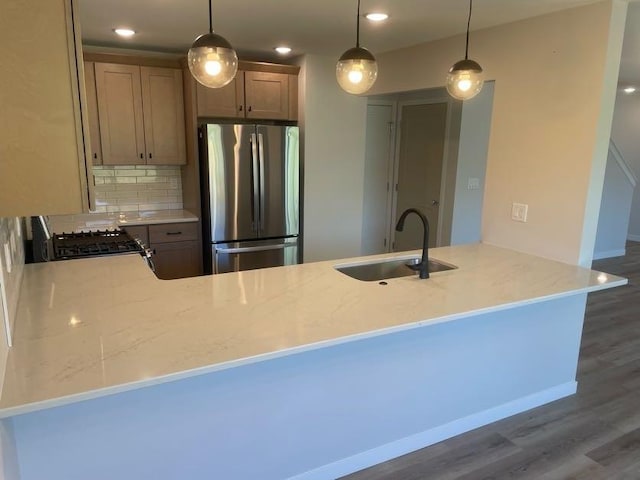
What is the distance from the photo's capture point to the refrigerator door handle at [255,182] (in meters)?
4.19

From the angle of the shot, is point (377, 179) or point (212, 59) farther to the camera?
point (377, 179)

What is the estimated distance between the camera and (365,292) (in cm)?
220

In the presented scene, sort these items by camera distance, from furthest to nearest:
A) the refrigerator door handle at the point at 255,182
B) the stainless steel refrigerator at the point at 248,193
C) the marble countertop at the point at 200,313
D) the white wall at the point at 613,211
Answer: the white wall at the point at 613,211 → the refrigerator door handle at the point at 255,182 → the stainless steel refrigerator at the point at 248,193 → the marble countertop at the point at 200,313

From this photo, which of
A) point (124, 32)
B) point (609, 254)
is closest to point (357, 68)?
point (124, 32)

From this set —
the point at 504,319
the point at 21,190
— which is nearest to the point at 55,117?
the point at 21,190

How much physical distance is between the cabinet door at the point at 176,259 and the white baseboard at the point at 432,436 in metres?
2.61

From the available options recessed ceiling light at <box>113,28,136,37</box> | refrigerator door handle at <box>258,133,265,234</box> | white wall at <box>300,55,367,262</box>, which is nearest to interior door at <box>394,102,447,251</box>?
white wall at <box>300,55,367,262</box>

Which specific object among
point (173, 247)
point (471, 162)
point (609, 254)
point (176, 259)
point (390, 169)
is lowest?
point (609, 254)

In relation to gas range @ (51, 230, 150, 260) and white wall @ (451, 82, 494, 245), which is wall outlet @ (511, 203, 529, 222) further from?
gas range @ (51, 230, 150, 260)

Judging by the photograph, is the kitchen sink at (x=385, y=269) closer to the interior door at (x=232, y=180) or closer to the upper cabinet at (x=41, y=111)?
the upper cabinet at (x=41, y=111)

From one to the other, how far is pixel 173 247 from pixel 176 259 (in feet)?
0.38

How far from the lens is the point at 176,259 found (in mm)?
4211

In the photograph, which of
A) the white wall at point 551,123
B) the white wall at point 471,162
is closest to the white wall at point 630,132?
the white wall at point 471,162

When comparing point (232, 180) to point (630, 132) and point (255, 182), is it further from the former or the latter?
point (630, 132)
